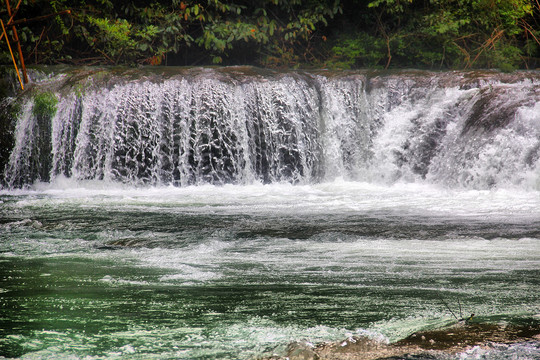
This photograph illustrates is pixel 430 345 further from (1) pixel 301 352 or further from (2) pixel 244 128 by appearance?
(2) pixel 244 128

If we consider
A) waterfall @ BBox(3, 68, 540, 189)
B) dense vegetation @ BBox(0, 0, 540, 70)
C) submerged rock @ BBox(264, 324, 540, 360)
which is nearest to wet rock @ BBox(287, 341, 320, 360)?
submerged rock @ BBox(264, 324, 540, 360)

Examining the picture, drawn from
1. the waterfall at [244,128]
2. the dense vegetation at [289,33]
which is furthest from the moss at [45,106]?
the dense vegetation at [289,33]

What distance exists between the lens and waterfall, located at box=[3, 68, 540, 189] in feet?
A: 31.8

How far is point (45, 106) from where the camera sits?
9.80m

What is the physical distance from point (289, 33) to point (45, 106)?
240 inches

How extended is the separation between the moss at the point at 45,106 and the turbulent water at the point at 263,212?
111mm

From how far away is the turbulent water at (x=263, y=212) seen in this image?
2.81 meters

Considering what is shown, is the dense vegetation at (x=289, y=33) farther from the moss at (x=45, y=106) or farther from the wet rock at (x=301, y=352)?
the wet rock at (x=301, y=352)

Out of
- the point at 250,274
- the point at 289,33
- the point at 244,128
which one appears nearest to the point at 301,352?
the point at 250,274

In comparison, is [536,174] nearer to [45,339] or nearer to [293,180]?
[293,180]

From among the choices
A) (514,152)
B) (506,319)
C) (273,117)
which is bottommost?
(506,319)

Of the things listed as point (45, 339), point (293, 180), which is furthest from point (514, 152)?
point (45, 339)

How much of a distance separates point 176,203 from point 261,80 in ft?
11.2

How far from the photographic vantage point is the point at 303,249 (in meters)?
4.64
